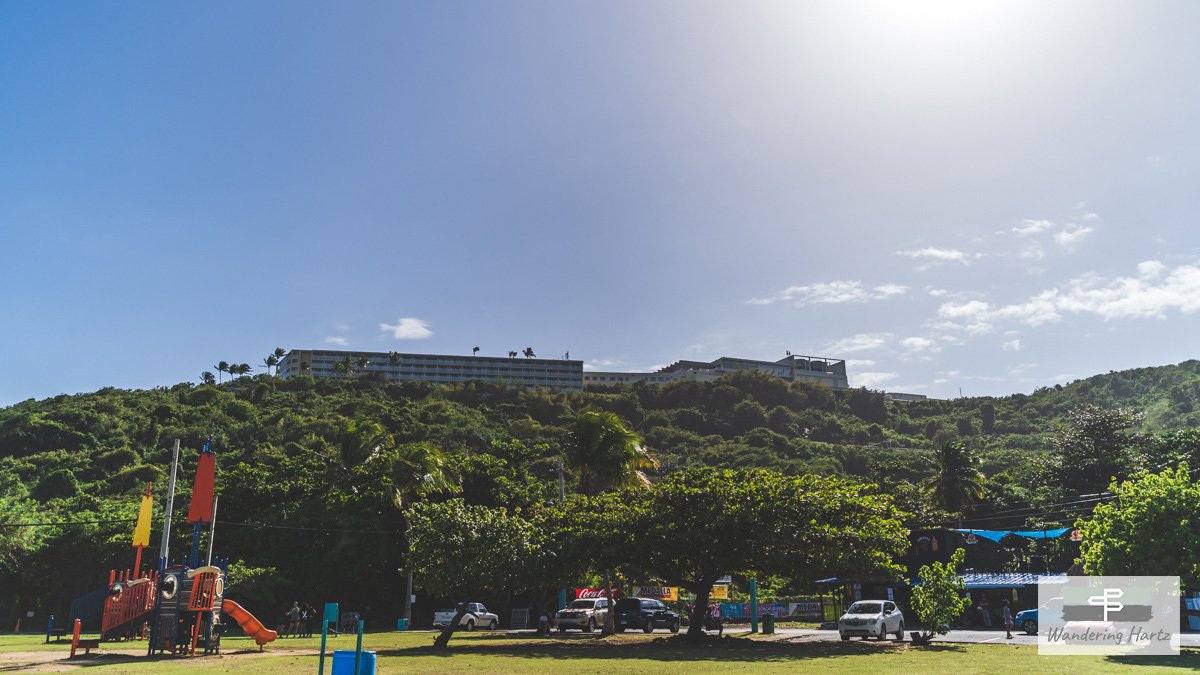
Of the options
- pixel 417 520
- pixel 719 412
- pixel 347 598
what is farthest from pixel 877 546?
pixel 719 412

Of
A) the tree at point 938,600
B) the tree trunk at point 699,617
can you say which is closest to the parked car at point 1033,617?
the tree at point 938,600

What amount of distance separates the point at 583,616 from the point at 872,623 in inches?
512

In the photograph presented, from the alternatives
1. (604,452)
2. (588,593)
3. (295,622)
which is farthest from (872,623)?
(295,622)

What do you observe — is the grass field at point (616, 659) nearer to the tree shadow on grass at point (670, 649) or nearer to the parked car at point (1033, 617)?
the tree shadow on grass at point (670, 649)

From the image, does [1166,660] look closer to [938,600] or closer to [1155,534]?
[1155,534]

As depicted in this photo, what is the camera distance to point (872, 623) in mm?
29797

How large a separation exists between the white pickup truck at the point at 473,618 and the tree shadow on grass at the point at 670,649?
926cm

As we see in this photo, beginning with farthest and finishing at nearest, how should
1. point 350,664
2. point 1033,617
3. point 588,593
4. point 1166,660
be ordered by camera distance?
1. point 588,593
2. point 1033,617
3. point 1166,660
4. point 350,664

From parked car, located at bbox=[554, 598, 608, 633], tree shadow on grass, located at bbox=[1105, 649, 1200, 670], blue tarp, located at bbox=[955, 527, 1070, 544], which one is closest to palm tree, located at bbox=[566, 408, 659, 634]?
parked car, located at bbox=[554, 598, 608, 633]

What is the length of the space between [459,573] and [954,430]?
115996 mm

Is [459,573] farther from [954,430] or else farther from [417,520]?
[954,430]

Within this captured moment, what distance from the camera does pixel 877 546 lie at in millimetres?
28656

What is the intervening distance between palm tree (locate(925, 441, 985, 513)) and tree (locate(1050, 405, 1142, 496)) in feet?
30.2

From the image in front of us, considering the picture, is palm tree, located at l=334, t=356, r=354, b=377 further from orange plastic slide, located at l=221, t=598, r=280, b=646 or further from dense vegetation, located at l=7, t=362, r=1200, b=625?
orange plastic slide, located at l=221, t=598, r=280, b=646
